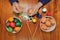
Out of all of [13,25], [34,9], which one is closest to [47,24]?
[34,9]

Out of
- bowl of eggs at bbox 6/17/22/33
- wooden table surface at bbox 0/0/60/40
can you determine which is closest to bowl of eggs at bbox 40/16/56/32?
wooden table surface at bbox 0/0/60/40

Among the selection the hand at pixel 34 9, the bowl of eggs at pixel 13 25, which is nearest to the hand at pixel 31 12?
the hand at pixel 34 9

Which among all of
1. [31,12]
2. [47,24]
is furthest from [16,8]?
[47,24]

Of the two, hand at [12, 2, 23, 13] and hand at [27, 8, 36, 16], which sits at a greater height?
hand at [12, 2, 23, 13]

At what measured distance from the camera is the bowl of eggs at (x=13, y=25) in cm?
145

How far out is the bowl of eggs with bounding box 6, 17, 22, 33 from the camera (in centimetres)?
145

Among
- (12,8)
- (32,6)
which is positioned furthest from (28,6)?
(12,8)

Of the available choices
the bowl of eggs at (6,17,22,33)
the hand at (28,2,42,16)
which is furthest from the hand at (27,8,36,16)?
the bowl of eggs at (6,17,22,33)

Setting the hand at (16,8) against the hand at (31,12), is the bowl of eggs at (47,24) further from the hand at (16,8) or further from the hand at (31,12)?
the hand at (16,8)

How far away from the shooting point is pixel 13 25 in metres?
1.45

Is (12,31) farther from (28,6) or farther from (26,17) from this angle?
(28,6)

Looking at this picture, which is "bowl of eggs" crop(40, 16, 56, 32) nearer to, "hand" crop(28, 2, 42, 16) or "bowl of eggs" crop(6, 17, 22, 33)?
"hand" crop(28, 2, 42, 16)

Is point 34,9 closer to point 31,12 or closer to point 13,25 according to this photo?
point 31,12

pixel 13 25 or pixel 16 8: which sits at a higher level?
pixel 16 8
